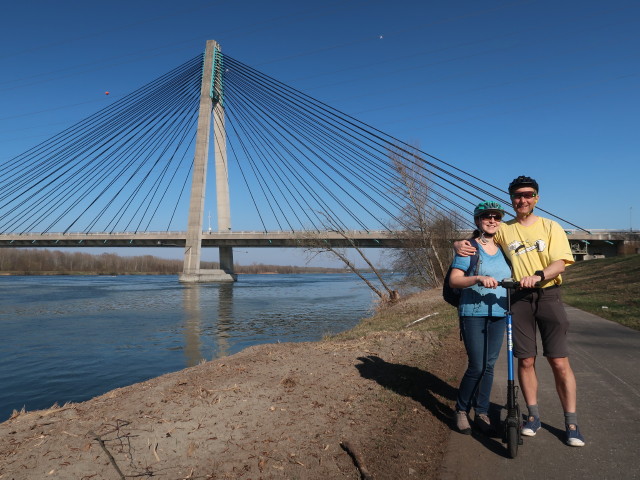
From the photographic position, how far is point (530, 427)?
343 cm

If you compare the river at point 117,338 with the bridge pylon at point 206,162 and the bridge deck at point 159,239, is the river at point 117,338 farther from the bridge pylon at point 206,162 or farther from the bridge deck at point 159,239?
the bridge deck at point 159,239

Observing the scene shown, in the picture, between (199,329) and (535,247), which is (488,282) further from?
(199,329)

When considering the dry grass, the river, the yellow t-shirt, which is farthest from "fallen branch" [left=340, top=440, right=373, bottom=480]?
the dry grass

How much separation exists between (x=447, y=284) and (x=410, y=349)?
2843 millimetres

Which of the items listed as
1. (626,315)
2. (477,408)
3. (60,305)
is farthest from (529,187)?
(60,305)

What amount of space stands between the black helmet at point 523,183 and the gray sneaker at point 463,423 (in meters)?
1.79

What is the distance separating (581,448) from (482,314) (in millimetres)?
1089

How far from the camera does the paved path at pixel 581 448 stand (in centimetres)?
287

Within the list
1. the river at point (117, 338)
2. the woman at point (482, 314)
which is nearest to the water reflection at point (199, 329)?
the river at point (117, 338)

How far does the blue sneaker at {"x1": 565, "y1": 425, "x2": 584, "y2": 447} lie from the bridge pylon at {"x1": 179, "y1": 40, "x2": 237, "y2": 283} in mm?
34834

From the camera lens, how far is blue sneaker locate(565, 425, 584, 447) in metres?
3.17

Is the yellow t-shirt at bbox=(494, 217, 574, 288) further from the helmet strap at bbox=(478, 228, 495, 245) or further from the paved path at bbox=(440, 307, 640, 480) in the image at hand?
the paved path at bbox=(440, 307, 640, 480)

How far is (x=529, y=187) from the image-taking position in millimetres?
3520

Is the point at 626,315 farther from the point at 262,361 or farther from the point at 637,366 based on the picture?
the point at 262,361
